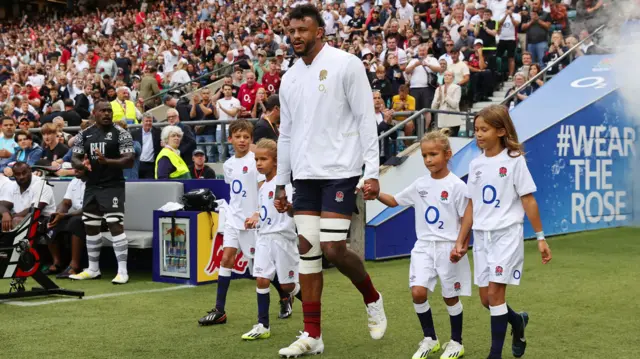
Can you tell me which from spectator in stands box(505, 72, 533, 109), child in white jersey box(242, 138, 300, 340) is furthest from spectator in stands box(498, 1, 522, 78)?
child in white jersey box(242, 138, 300, 340)

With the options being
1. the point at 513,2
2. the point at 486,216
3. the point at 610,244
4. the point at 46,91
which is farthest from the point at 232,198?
the point at 46,91

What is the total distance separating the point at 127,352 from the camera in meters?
5.71

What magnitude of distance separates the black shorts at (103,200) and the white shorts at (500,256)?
214 inches

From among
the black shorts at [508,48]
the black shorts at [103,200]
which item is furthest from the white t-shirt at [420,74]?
the black shorts at [103,200]

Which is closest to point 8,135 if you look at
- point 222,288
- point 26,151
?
point 26,151

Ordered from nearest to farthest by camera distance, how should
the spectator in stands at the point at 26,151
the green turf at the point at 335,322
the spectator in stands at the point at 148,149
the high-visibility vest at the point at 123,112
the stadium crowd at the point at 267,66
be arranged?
the green turf at the point at 335,322, the spectator in stands at the point at 26,151, the spectator in stands at the point at 148,149, the stadium crowd at the point at 267,66, the high-visibility vest at the point at 123,112

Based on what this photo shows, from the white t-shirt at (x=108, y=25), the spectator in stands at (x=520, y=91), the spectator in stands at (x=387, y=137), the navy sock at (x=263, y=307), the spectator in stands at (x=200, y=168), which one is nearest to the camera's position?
the navy sock at (x=263, y=307)

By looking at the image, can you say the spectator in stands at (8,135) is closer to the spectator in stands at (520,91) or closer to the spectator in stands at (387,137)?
the spectator in stands at (387,137)

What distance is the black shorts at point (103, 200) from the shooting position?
9.59m

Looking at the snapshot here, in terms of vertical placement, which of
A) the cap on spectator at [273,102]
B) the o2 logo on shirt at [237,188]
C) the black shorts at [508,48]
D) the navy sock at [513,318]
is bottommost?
the navy sock at [513,318]

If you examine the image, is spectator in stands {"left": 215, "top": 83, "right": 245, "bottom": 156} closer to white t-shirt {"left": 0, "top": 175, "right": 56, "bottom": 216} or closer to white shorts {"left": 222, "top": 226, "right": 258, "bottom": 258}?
white t-shirt {"left": 0, "top": 175, "right": 56, "bottom": 216}

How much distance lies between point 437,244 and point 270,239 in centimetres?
170

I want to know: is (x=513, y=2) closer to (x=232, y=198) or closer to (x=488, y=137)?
(x=232, y=198)

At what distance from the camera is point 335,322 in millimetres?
6820
